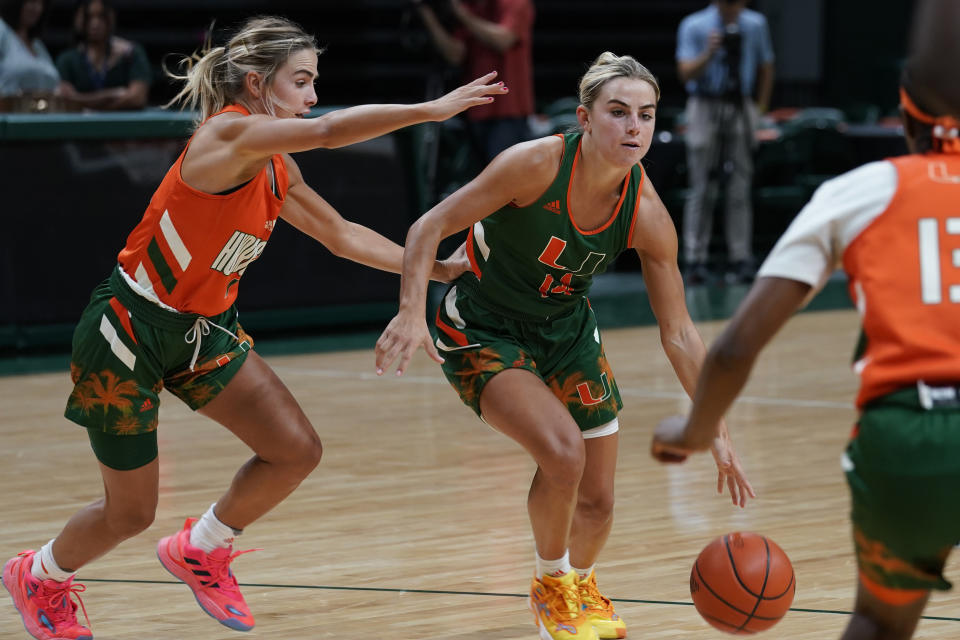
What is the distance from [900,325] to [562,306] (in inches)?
66.8

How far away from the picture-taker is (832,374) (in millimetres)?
8336

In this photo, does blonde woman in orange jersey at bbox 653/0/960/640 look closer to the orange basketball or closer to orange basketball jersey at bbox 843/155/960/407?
orange basketball jersey at bbox 843/155/960/407

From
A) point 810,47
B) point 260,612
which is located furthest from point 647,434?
point 810,47

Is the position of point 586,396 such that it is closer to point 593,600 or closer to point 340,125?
point 593,600

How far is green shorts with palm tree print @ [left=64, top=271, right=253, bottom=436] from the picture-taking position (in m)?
3.67

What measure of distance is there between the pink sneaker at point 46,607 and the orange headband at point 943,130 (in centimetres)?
239

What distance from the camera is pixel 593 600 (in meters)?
3.89

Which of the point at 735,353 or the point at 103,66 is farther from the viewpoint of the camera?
the point at 103,66

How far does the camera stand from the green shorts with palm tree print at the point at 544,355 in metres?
3.91

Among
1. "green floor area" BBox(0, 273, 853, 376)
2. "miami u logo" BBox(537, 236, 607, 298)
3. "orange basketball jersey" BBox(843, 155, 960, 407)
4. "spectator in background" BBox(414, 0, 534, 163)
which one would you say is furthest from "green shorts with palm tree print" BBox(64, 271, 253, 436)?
"spectator in background" BBox(414, 0, 534, 163)

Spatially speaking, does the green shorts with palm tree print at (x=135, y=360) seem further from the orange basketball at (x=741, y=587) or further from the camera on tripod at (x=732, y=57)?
the camera on tripod at (x=732, y=57)

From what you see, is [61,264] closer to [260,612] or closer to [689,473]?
[689,473]

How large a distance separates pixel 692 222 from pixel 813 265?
9252 millimetres

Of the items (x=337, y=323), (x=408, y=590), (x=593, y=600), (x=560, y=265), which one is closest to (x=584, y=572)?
(x=593, y=600)
